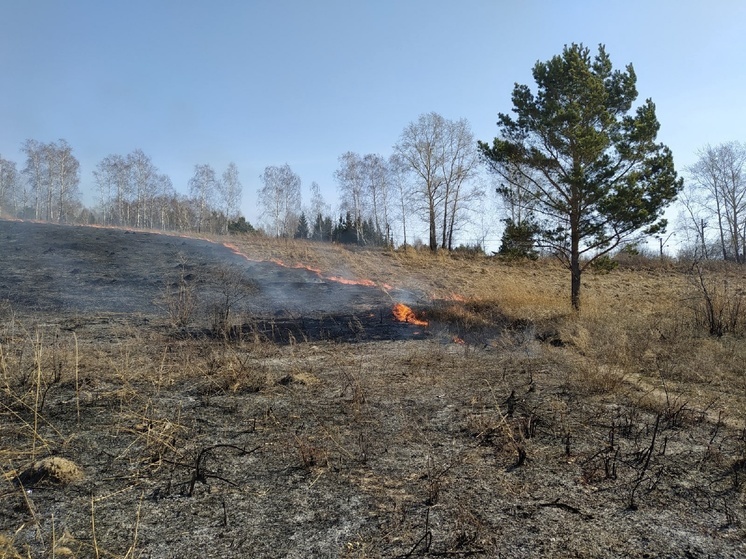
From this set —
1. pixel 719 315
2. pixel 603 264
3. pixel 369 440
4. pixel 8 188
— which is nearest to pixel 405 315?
pixel 603 264

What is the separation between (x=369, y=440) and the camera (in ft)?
13.9

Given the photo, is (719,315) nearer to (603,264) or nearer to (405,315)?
(603,264)

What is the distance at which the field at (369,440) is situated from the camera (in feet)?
8.98

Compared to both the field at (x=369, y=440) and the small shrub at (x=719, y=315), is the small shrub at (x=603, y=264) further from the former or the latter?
the field at (x=369, y=440)

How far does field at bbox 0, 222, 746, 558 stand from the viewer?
8.98ft

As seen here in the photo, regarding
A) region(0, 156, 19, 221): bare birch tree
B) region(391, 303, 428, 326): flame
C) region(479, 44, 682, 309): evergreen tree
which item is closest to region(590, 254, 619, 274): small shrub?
region(479, 44, 682, 309): evergreen tree

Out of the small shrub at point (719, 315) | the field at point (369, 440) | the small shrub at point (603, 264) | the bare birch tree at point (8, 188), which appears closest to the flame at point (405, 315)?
the field at point (369, 440)

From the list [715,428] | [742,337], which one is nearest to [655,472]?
[715,428]

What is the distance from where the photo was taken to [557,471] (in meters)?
3.68

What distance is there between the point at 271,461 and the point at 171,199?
59.4 m

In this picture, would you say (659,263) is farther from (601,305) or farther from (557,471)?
(557,471)

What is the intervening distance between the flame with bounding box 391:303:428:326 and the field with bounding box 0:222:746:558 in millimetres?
1431

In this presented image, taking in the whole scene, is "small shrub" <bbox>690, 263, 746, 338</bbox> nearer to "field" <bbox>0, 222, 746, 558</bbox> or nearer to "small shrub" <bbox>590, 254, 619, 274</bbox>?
"field" <bbox>0, 222, 746, 558</bbox>

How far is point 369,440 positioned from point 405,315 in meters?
9.25
